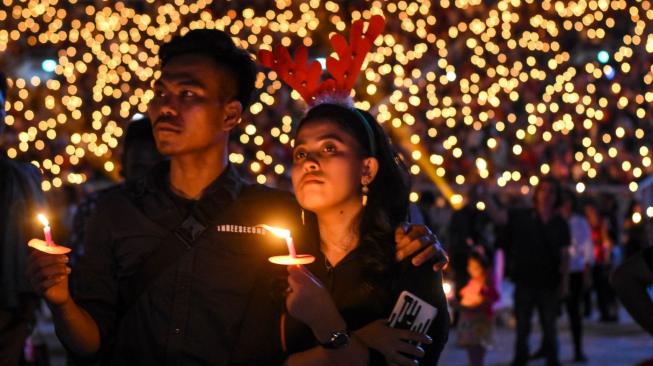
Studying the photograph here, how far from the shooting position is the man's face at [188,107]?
4145 mm

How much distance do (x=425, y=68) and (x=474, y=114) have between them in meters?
1.00

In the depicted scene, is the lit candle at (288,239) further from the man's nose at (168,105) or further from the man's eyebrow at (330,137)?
the man's nose at (168,105)

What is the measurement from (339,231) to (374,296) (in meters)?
0.28

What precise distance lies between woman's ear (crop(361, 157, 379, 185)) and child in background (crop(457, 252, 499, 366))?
595cm

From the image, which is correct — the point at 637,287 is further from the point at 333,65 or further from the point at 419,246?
the point at 333,65

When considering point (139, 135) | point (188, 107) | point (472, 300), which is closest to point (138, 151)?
point (139, 135)

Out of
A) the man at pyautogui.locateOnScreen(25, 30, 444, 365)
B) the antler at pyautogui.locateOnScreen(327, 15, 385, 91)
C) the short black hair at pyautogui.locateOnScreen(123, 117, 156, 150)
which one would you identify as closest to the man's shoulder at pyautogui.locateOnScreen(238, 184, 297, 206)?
the man at pyautogui.locateOnScreen(25, 30, 444, 365)

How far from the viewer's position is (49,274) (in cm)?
364

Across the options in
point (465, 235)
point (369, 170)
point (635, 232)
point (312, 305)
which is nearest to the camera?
point (312, 305)

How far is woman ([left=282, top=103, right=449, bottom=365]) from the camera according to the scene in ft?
11.6

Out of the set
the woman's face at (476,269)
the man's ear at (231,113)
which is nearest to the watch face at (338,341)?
the man's ear at (231,113)

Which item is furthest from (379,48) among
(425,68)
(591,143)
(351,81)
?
(351,81)

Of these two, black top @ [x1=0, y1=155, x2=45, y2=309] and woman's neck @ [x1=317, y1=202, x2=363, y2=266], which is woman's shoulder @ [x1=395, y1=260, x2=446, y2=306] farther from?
black top @ [x1=0, y1=155, x2=45, y2=309]

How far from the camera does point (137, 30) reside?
13859 millimetres
